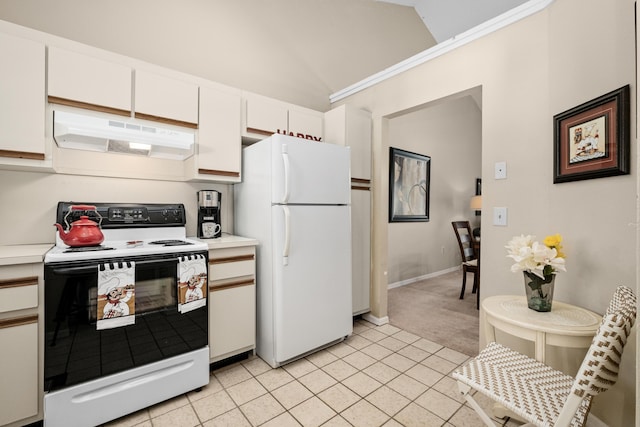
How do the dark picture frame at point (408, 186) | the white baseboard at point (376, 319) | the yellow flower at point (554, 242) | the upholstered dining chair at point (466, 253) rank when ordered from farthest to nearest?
the dark picture frame at point (408, 186) < the upholstered dining chair at point (466, 253) < the white baseboard at point (376, 319) < the yellow flower at point (554, 242)

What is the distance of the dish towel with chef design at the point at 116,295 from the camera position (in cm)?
153

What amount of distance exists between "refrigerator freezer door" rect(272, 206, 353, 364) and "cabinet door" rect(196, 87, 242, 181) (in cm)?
62

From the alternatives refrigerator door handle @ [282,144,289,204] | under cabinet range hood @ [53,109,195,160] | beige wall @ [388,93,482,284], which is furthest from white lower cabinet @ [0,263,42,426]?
beige wall @ [388,93,482,284]

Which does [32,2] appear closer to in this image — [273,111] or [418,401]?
[273,111]

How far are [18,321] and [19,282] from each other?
0.19 metres

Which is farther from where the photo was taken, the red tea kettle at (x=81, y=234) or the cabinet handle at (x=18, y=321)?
the red tea kettle at (x=81, y=234)

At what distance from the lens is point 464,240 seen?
4.10 metres

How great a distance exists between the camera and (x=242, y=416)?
164 cm

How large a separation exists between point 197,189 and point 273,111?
3.24 feet

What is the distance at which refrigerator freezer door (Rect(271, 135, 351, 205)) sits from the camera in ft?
6.90

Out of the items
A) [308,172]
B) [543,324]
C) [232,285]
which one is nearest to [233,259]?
[232,285]

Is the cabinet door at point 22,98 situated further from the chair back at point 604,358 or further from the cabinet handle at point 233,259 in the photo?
the chair back at point 604,358

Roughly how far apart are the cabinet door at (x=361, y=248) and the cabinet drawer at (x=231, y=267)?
112cm

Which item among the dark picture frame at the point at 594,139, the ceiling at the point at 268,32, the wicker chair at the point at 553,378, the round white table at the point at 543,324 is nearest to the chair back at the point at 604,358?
the wicker chair at the point at 553,378
